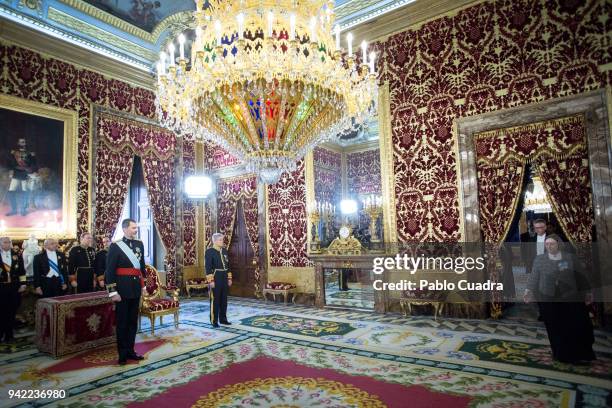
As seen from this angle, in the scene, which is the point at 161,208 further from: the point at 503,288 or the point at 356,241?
the point at 503,288

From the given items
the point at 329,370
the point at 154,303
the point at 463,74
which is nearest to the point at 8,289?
the point at 154,303

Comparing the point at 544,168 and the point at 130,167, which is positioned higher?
the point at 130,167

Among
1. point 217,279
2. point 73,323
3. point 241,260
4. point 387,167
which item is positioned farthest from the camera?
point 241,260

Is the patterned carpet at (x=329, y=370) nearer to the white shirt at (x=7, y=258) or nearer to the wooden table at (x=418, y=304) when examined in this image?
the wooden table at (x=418, y=304)

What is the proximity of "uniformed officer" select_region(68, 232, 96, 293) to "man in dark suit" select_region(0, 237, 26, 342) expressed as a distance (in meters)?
0.77

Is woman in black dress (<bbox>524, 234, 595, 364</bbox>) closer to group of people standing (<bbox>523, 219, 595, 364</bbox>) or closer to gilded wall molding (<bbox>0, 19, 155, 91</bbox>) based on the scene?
group of people standing (<bbox>523, 219, 595, 364</bbox>)

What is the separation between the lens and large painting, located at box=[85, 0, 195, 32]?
6.90 metres

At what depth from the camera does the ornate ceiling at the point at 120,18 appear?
21.5ft

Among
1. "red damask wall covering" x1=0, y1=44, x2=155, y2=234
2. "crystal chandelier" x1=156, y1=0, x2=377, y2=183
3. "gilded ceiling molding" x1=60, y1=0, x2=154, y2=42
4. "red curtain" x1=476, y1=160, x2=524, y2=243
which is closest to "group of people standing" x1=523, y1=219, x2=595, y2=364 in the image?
"red curtain" x1=476, y1=160, x2=524, y2=243

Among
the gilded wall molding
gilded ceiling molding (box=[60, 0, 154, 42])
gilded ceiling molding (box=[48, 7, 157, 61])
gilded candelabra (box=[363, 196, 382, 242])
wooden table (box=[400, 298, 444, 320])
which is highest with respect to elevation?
gilded ceiling molding (box=[60, 0, 154, 42])

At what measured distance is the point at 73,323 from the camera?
15.7 ft

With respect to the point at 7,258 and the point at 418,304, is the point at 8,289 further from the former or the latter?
the point at 418,304

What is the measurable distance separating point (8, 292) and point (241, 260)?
4.76 metres

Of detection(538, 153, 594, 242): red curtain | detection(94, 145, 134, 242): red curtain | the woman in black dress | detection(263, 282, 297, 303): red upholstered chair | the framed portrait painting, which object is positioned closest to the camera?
the woman in black dress
